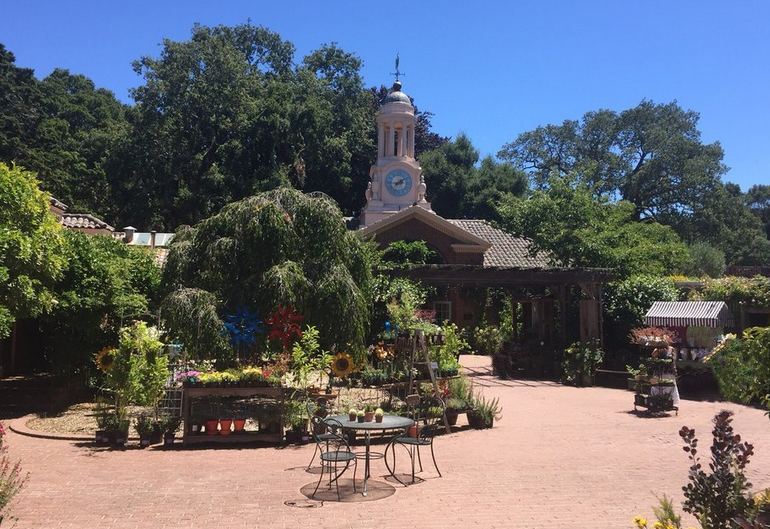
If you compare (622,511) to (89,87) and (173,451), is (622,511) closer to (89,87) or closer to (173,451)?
(173,451)

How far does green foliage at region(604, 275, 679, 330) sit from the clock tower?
43.0ft

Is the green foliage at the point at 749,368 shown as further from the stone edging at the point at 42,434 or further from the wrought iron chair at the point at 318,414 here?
the stone edging at the point at 42,434

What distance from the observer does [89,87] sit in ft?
196

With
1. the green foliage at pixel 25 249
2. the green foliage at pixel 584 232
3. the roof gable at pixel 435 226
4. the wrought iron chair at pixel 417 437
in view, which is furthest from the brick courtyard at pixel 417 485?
the roof gable at pixel 435 226

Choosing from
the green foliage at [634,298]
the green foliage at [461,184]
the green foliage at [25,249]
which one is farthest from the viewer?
the green foliage at [461,184]

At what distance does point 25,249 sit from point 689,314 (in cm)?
1683

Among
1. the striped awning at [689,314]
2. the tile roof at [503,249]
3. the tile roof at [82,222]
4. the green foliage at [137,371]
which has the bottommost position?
the green foliage at [137,371]

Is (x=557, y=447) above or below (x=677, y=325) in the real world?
below

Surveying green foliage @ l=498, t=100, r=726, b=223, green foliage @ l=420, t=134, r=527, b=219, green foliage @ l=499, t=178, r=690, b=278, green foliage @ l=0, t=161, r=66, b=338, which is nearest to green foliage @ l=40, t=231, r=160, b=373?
green foliage @ l=0, t=161, r=66, b=338

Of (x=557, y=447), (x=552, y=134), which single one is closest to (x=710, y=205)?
(x=552, y=134)

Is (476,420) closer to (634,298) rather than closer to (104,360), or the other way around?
(104,360)

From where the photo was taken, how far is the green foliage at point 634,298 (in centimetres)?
2092

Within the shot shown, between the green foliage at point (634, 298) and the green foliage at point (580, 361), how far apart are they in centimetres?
264

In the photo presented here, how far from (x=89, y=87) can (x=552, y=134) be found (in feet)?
140
